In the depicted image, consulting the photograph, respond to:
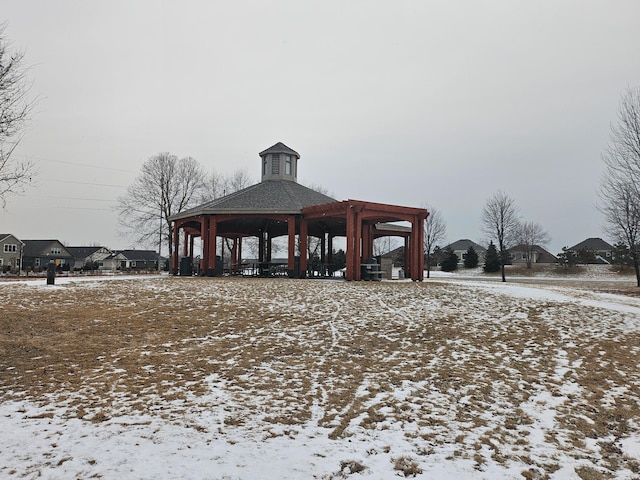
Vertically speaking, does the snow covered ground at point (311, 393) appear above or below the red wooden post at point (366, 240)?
below

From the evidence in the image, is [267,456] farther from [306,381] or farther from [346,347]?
[346,347]

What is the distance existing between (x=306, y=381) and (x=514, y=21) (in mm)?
13038

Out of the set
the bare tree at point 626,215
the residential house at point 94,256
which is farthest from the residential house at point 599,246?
the residential house at point 94,256

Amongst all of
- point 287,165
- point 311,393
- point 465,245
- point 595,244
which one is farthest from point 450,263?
point 311,393

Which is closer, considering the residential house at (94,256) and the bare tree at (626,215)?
the bare tree at (626,215)

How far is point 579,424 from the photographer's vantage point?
14.6 feet

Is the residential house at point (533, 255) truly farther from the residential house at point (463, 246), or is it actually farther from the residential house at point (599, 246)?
the residential house at point (463, 246)

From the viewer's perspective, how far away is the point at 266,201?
21.6 metres

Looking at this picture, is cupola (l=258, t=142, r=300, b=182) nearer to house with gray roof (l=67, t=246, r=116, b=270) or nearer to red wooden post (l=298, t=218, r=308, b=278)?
red wooden post (l=298, t=218, r=308, b=278)

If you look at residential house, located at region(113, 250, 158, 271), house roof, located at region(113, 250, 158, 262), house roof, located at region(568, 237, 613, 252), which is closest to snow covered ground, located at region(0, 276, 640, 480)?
house roof, located at region(568, 237, 613, 252)

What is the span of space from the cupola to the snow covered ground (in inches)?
685

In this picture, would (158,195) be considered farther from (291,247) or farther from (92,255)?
(92,255)

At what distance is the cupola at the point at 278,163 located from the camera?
1053 inches

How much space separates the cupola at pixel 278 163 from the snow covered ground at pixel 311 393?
1740 cm
